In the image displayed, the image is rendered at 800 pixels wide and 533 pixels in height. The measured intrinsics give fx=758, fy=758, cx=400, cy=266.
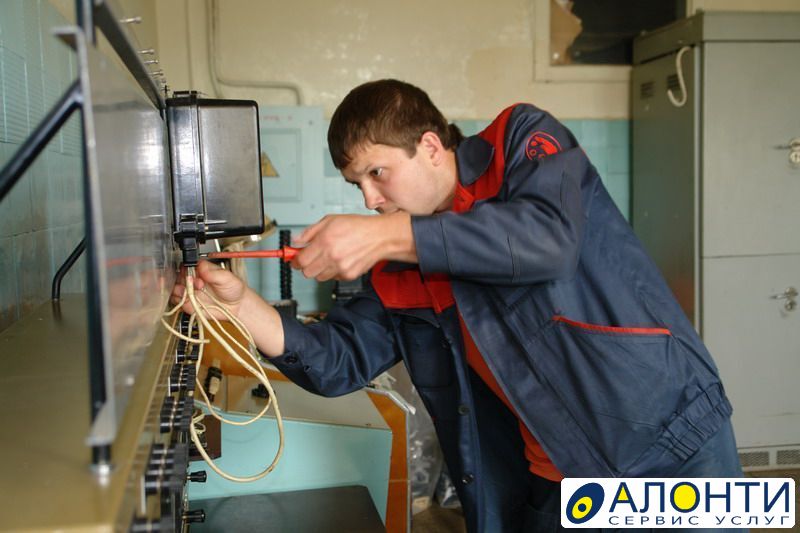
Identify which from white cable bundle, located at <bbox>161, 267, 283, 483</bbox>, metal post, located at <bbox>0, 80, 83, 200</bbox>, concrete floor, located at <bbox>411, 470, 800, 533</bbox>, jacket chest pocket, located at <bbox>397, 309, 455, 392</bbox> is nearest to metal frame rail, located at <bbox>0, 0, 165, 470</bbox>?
metal post, located at <bbox>0, 80, 83, 200</bbox>

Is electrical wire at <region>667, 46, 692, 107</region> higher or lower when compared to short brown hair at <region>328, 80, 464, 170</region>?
higher

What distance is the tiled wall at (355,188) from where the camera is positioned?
10.6 ft

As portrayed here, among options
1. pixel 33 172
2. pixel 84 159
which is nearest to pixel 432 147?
pixel 33 172

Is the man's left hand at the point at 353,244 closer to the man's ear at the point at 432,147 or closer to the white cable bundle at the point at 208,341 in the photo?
the white cable bundle at the point at 208,341

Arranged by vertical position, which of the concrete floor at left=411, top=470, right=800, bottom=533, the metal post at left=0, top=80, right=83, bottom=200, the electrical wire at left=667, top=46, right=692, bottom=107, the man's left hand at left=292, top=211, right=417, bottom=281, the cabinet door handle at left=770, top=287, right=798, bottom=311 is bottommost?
the concrete floor at left=411, top=470, right=800, bottom=533

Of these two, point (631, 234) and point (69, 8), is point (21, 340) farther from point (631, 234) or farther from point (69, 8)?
point (69, 8)

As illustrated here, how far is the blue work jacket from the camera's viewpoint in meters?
0.99

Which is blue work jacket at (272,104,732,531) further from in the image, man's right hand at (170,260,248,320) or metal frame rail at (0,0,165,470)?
metal frame rail at (0,0,165,470)

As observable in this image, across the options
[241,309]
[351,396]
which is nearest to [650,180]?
[351,396]

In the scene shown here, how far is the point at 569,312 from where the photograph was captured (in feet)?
3.65

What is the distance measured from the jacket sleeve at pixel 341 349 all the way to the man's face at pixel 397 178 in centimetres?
22

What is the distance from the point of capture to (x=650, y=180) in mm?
3271

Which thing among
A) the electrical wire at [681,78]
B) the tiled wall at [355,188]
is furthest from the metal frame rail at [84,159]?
the electrical wire at [681,78]

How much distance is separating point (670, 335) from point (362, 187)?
0.54 m
